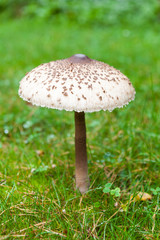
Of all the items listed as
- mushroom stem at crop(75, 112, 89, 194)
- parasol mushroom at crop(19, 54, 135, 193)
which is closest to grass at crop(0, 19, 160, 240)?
mushroom stem at crop(75, 112, 89, 194)

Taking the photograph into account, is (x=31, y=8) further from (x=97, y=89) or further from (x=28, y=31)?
(x=97, y=89)

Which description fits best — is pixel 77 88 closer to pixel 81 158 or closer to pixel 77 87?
pixel 77 87

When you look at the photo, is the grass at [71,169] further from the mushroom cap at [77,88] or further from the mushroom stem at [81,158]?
the mushroom cap at [77,88]

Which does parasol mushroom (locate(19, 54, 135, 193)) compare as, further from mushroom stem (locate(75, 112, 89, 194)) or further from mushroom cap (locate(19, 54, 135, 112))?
mushroom stem (locate(75, 112, 89, 194))

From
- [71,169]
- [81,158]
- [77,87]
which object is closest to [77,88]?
[77,87]

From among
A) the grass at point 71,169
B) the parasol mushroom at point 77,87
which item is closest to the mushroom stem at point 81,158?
the grass at point 71,169

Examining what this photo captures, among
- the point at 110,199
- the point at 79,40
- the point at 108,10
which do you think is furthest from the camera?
the point at 108,10

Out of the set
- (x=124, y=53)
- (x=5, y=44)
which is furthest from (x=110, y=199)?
(x=5, y=44)
